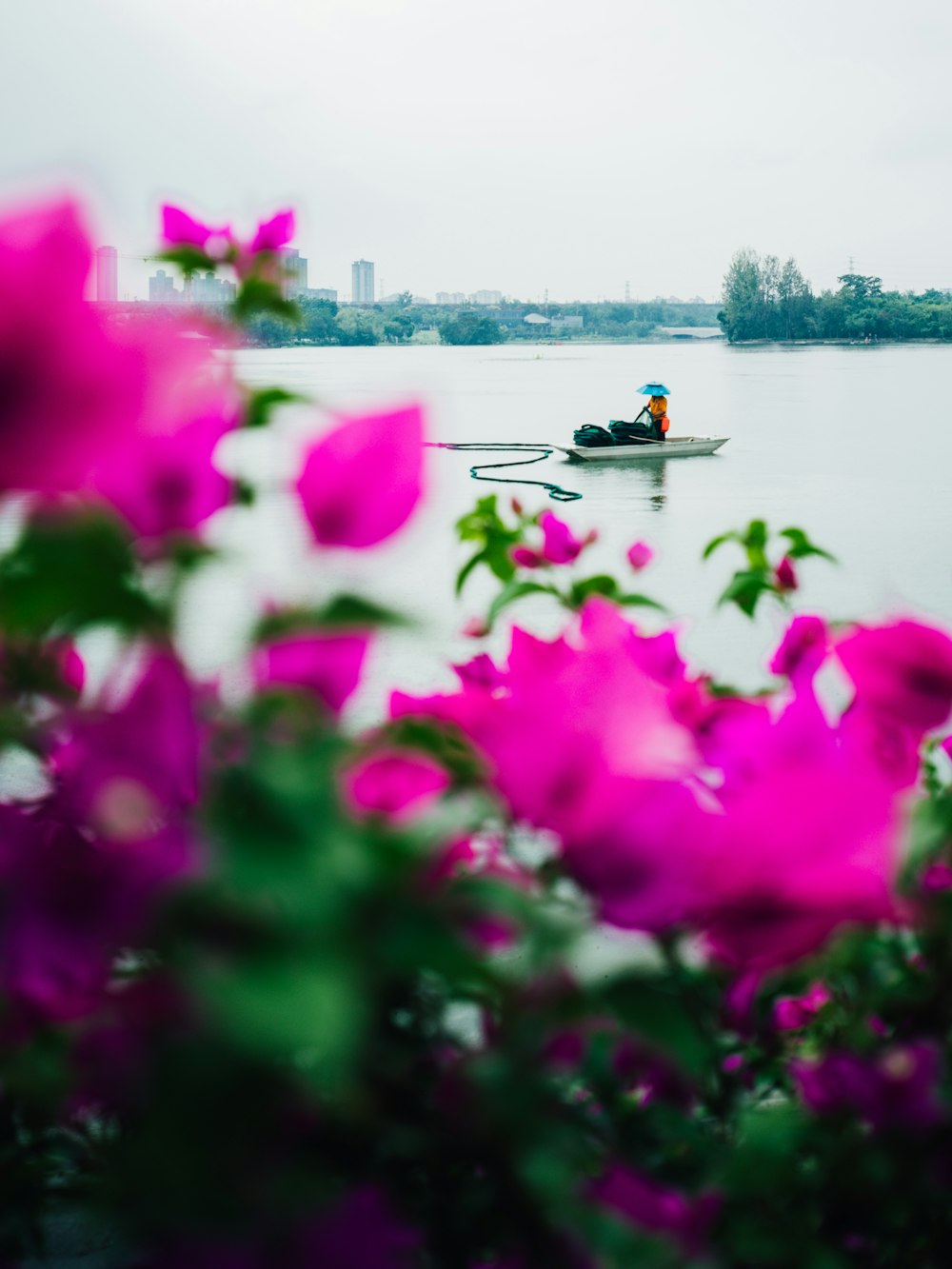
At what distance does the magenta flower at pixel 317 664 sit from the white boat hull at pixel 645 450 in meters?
8.63

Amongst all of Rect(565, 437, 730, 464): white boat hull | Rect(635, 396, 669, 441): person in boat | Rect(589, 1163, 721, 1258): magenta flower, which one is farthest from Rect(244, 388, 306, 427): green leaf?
Rect(635, 396, 669, 441): person in boat

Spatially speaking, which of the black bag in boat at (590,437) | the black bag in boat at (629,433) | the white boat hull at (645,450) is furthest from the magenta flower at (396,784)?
the black bag in boat at (629,433)

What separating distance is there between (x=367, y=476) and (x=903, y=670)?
0.58 ft

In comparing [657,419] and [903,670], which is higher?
[903,670]

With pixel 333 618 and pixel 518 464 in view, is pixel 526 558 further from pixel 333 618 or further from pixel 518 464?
pixel 518 464

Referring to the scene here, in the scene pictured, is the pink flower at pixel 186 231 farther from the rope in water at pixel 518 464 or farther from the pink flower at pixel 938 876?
the rope in water at pixel 518 464

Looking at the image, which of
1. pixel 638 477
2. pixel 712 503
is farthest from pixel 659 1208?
pixel 638 477

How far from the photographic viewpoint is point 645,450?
938 cm

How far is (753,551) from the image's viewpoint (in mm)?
772

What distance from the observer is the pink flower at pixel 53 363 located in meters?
0.21

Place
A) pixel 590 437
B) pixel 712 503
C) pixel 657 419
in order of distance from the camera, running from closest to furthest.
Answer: pixel 712 503 → pixel 590 437 → pixel 657 419

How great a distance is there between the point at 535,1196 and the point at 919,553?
5.46m

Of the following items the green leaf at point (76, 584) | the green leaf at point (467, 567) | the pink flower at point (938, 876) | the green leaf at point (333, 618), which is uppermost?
the green leaf at point (76, 584)

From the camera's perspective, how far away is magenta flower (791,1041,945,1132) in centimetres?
32
